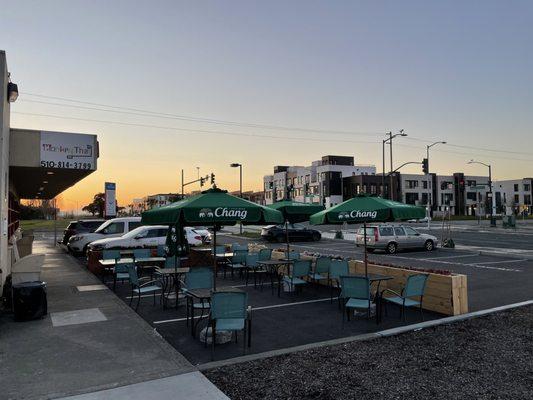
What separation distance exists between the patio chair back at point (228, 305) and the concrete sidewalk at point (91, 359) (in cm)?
88

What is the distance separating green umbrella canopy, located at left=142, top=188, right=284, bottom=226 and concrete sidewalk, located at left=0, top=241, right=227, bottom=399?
6.95ft

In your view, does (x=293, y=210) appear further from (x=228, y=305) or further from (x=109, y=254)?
(x=109, y=254)

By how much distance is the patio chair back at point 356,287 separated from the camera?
26.6ft

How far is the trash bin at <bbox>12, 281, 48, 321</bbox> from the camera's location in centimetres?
861

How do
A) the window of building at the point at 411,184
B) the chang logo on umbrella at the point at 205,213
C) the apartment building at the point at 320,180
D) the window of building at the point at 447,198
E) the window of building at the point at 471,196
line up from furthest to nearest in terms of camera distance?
the window of building at the point at 471,196
the window of building at the point at 447,198
the window of building at the point at 411,184
the apartment building at the point at 320,180
the chang logo on umbrella at the point at 205,213

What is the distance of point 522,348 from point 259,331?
4.31m

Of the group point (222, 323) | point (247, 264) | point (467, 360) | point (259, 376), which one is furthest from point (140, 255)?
point (467, 360)

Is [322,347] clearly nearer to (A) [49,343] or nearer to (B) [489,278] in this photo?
(A) [49,343]

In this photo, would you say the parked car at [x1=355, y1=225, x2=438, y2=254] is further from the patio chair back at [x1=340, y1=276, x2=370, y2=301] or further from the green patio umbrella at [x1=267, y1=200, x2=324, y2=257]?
the patio chair back at [x1=340, y1=276, x2=370, y2=301]

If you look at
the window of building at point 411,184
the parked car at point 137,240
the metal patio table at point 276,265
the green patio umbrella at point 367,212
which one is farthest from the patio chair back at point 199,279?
the window of building at point 411,184

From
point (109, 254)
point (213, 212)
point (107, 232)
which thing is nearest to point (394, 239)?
point (107, 232)

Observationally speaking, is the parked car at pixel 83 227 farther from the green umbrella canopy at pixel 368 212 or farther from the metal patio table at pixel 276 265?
the green umbrella canopy at pixel 368 212

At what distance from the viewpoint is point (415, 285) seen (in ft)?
27.4

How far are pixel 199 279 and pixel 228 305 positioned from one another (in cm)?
275
